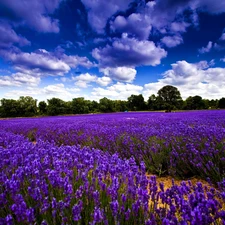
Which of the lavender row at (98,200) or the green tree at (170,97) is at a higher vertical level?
the green tree at (170,97)

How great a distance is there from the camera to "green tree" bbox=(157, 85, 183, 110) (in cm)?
3972

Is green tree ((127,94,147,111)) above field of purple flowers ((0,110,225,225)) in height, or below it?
above

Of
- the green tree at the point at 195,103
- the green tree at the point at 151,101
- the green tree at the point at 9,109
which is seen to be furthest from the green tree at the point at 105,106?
the green tree at the point at 195,103

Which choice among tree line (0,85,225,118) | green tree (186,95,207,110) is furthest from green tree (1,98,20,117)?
green tree (186,95,207,110)

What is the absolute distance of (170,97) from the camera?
40.3 metres

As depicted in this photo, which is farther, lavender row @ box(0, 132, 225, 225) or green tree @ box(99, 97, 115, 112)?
green tree @ box(99, 97, 115, 112)

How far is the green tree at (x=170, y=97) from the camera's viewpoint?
39.7m

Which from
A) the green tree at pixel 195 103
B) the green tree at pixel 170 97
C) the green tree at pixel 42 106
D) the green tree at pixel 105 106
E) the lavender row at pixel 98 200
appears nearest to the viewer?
the lavender row at pixel 98 200

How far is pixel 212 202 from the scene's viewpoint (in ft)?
3.07

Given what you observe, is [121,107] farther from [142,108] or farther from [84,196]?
[84,196]

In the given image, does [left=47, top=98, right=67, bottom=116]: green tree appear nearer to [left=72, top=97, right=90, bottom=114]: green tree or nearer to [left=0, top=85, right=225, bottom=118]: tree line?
[left=0, top=85, right=225, bottom=118]: tree line

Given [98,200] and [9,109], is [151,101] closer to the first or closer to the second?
[9,109]

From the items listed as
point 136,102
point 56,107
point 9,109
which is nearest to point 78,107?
point 56,107

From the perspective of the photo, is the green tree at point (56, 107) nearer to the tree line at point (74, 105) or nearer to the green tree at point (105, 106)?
the tree line at point (74, 105)
